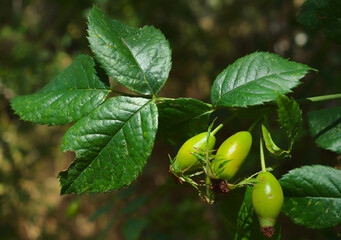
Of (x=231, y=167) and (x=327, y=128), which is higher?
(x=231, y=167)

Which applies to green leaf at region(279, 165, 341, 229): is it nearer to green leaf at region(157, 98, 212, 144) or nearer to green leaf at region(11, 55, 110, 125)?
green leaf at region(157, 98, 212, 144)

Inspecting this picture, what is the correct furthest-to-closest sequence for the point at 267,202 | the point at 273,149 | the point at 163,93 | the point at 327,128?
the point at 163,93 < the point at 327,128 < the point at 273,149 < the point at 267,202

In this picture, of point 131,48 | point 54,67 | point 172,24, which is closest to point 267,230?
point 131,48

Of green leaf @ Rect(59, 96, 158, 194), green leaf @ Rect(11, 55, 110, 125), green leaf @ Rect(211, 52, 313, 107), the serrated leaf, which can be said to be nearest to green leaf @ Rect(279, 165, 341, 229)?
the serrated leaf

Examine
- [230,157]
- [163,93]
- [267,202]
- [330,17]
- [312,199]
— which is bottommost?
[163,93]

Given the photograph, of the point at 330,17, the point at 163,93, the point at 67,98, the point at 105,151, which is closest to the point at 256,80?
the point at 330,17

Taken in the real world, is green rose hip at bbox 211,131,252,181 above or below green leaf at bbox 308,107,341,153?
above

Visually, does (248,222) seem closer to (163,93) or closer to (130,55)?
(130,55)

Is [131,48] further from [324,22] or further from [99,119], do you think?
[324,22]
